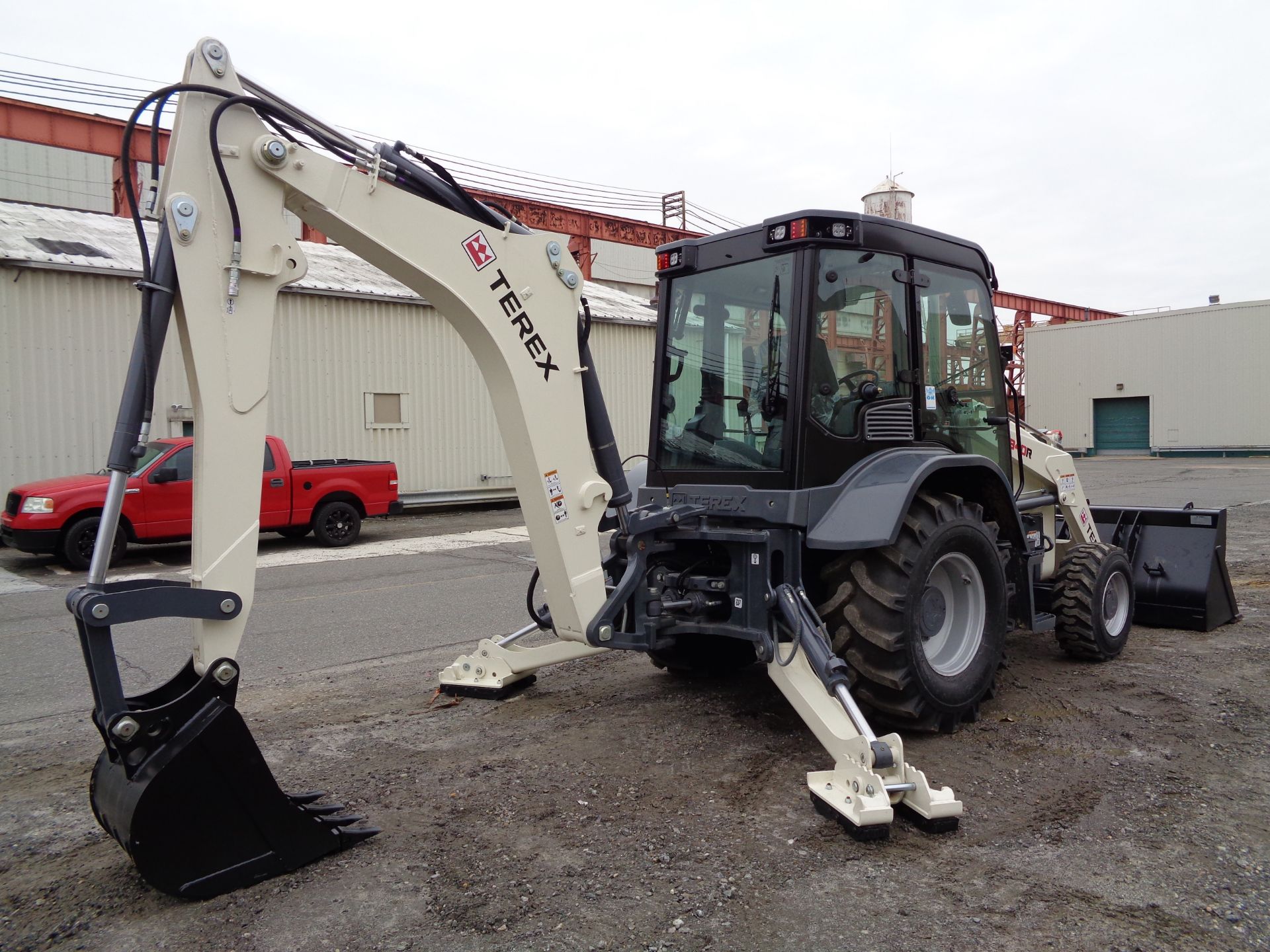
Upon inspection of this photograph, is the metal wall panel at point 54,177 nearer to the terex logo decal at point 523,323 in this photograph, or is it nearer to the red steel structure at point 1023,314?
the terex logo decal at point 523,323

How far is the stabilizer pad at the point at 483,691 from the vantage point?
532 centimetres

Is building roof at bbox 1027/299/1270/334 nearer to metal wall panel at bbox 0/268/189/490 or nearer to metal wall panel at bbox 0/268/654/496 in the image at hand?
metal wall panel at bbox 0/268/654/496

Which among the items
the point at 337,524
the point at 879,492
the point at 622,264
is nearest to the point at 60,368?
the point at 337,524

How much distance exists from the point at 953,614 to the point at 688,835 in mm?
2039

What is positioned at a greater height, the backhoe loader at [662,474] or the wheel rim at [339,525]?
the backhoe loader at [662,474]

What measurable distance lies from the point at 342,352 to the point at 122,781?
1414 centimetres

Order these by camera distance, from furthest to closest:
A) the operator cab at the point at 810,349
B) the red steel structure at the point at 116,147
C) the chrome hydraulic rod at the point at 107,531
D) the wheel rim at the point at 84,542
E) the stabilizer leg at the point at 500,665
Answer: the red steel structure at the point at 116,147, the wheel rim at the point at 84,542, the stabilizer leg at the point at 500,665, the operator cab at the point at 810,349, the chrome hydraulic rod at the point at 107,531

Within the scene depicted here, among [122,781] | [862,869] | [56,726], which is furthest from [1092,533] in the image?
[56,726]

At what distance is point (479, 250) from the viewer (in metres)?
3.88

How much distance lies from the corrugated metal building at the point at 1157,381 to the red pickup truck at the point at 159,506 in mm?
29986

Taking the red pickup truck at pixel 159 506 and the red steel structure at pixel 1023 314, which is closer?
the red pickup truck at pixel 159 506

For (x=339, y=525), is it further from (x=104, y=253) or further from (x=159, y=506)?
(x=104, y=253)

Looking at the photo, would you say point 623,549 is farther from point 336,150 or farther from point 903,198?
point 903,198

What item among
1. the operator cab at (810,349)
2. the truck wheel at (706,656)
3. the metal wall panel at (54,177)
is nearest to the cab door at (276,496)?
the truck wheel at (706,656)
